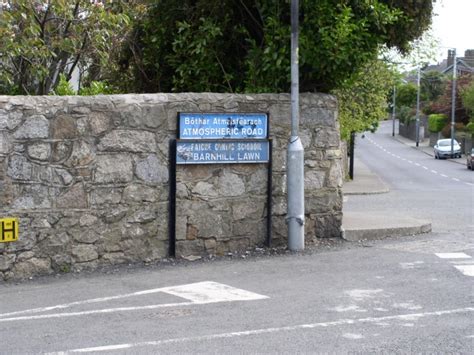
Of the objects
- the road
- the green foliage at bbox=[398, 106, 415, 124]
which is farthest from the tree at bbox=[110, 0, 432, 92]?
the green foliage at bbox=[398, 106, 415, 124]

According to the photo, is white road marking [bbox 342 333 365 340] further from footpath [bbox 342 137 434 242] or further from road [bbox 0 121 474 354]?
footpath [bbox 342 137 434 242]

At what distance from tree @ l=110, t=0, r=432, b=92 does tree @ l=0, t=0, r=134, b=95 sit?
2.40ft

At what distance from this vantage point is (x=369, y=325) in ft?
22.5

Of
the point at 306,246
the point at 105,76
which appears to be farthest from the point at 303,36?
the point at 105,76

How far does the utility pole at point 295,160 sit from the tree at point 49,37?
326 centimetres

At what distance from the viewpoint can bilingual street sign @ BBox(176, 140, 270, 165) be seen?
33.2ft

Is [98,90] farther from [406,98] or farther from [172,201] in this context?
[406,98]

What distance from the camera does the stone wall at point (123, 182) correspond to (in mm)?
9148

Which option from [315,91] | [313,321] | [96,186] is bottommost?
[313,321]

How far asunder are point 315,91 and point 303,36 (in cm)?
101

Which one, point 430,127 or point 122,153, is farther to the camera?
point 430,127

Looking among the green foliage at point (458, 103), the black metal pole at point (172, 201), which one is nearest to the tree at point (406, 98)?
the green foliage at point (458, 103)

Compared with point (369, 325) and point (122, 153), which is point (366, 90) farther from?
point (369, 325)

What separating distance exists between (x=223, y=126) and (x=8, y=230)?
10.1 feet
